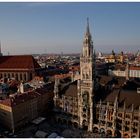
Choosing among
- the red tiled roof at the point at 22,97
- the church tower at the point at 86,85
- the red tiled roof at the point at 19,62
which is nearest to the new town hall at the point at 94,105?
the church tower at the point at 86,85

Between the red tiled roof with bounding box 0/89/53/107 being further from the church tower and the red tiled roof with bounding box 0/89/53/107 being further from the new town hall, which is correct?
the church tower

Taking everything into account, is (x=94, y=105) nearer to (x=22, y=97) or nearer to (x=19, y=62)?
(x=22, y=97)

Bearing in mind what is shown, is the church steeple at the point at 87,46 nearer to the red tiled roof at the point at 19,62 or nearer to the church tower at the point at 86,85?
the church tower at the point at 86,85

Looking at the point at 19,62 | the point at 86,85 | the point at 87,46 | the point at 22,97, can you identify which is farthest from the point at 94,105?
the point at 19,62

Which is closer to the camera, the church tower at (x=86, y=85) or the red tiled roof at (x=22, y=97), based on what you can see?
the church tower at (x=86, y=85)

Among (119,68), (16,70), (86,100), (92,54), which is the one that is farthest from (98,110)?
(119,68)

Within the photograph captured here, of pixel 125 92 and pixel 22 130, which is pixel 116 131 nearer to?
pixel 125 92
